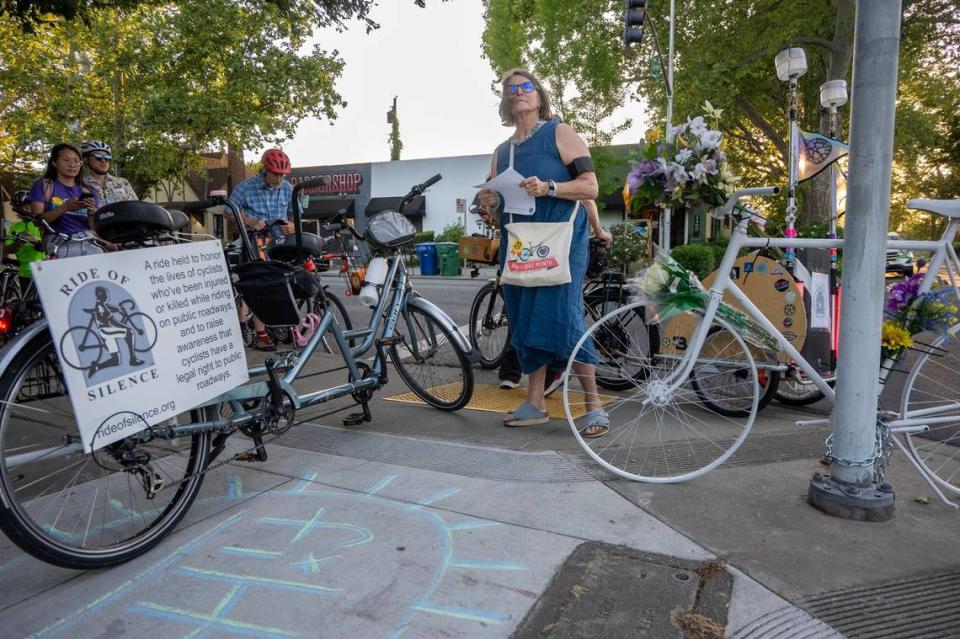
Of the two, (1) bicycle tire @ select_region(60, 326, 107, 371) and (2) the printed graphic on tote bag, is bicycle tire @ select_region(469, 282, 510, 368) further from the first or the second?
(1) bicycle tire @ select_region(60, 326, 107, 371)

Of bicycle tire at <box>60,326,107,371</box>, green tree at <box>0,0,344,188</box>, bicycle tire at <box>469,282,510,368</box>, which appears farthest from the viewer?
green tree at <box>0,0,344,188</box>

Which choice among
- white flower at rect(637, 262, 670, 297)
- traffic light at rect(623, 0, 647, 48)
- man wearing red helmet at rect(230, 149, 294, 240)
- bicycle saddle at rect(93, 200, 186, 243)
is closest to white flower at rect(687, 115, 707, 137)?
white flower at rect(637, 262, 670, 297)

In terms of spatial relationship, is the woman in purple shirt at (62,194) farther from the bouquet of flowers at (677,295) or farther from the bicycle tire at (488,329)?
the bouquet of flowers at (677,295)

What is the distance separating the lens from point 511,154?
3781mm

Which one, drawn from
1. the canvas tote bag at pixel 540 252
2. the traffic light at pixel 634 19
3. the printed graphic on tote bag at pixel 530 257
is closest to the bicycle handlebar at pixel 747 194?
the canvas tote bag at pixel 540 252

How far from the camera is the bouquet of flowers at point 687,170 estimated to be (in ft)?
11.3

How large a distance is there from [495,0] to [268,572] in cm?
2808

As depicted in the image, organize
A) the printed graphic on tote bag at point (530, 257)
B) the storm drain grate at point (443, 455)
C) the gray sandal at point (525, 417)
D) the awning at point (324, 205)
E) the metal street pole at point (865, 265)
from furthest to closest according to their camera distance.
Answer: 1. the awning at point (324, 205)
2. the gray sandal at point (525, 417)
3. the printed graphic on tote bag at point (530, 257)
4. the storm drain grate at point (443, 455)
5. the metal street pole at point (865, 265)

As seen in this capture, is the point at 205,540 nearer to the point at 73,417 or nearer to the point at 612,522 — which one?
the point at 73,417

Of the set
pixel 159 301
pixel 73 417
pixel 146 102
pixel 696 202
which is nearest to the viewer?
pixel 73 417

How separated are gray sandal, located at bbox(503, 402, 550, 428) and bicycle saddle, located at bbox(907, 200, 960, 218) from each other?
225 centimetres

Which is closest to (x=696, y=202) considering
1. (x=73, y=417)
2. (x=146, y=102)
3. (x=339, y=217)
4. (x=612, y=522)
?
(x=612, y=522)

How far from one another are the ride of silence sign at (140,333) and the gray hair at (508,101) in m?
1.87

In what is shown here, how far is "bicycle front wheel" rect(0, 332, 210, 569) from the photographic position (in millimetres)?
2098
